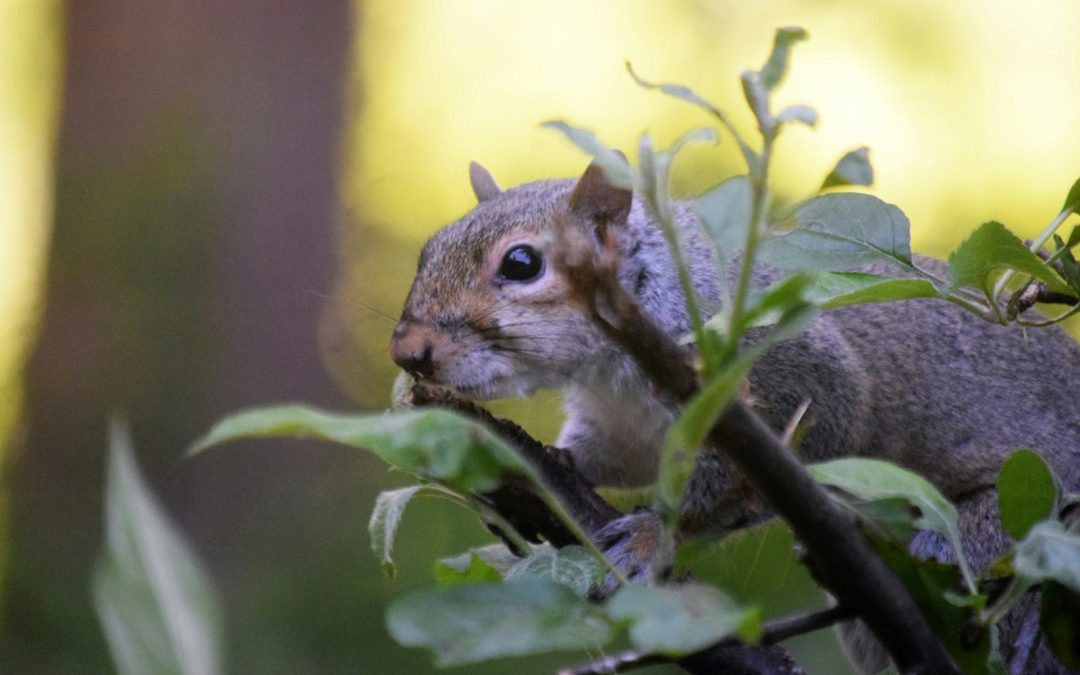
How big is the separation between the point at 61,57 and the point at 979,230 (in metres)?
3.47

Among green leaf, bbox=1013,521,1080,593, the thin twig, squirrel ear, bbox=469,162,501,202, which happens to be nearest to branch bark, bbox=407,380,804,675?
the thin twig

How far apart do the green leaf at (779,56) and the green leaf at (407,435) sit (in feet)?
0.46

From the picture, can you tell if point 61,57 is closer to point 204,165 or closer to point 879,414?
point 204,165

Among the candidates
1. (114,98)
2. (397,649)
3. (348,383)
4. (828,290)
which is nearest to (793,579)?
(397,649)

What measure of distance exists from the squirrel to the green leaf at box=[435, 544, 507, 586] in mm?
488

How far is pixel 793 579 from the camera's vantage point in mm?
2461

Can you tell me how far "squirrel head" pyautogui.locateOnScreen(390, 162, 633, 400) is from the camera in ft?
4.17

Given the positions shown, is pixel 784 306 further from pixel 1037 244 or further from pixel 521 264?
pixel 521 264

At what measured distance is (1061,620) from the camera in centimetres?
54

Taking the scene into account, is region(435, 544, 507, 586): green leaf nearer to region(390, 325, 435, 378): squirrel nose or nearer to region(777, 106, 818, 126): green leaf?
region(777, 106, 818, 126): green leaf

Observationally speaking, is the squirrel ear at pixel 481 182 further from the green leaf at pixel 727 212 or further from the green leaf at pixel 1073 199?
the green leaf at pixel 727 212

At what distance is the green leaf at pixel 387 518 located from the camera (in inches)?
26.5

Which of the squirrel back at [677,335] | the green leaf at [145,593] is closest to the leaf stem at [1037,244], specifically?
the green leaf at [145,593]

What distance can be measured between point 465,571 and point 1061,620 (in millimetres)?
278
